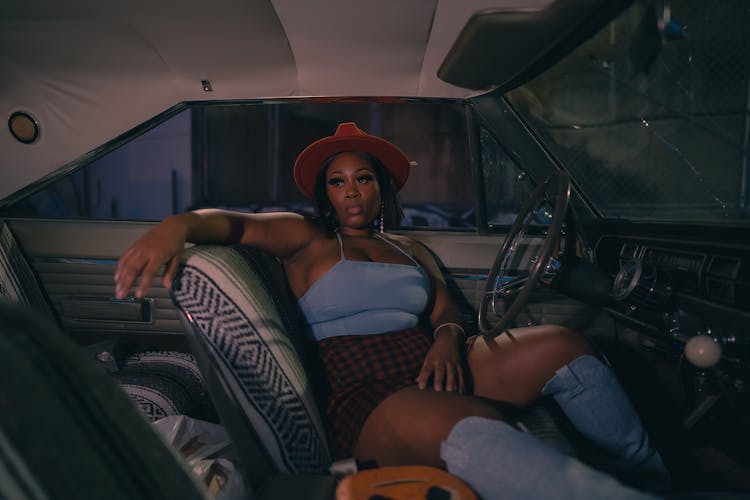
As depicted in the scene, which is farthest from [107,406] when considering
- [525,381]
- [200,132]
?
[200,132]

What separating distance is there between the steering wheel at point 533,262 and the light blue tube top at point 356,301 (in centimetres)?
32

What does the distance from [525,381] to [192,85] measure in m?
2.06

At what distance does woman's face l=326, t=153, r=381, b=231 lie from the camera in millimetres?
1962

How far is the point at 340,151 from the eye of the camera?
2.00 m

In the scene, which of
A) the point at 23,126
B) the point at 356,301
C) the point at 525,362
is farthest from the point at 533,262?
the point at 23,126

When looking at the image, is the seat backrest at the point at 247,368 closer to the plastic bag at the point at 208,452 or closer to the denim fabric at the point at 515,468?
the plastic bag at the point at 208,452

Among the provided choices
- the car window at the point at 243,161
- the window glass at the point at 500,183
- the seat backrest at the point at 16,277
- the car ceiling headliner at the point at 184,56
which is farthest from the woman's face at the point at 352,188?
the car window at the point at 243,161

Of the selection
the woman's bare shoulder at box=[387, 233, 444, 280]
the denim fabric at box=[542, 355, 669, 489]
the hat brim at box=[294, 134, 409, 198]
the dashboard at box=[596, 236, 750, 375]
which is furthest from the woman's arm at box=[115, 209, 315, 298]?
the dashboard at box=[596, 236, 750, 375]

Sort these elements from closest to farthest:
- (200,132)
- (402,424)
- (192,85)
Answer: (402,424) → (192,85) → (200,132)

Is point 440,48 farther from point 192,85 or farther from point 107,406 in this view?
point 107,406

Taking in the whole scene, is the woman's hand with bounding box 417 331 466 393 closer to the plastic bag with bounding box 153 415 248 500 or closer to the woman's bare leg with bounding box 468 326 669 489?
the woman's bare leg with bounding box 468 326 669 489

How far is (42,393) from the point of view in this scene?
0.42 m

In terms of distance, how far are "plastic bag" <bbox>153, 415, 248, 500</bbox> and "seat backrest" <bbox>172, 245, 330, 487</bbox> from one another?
9.6 inches

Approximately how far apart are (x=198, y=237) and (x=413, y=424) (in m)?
0.78
